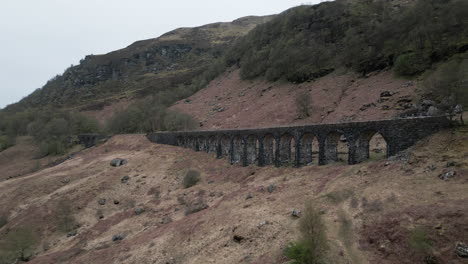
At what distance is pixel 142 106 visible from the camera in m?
73.9

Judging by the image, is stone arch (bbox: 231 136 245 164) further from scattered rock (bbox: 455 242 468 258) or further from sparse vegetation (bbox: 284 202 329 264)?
scattered rock (bbox: 455 242 468 258)

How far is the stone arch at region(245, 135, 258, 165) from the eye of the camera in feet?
120

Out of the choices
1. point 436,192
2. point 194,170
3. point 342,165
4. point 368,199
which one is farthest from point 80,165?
point 436,192

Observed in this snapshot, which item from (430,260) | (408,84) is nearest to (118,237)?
(430,260)

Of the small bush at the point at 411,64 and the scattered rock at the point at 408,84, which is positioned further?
the small bush at the point at 411,64

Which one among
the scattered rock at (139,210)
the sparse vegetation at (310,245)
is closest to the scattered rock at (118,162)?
the scattered rock at (139,210)

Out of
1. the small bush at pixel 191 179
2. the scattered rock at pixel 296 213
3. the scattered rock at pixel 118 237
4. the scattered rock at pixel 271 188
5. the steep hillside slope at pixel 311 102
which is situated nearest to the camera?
the scattered rock at pixel 296 213

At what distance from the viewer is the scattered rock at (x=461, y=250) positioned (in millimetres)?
13027

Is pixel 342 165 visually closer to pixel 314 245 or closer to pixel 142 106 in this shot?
pixel 314 245

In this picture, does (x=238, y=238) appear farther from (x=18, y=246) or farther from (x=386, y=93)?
(x=386, y=93)

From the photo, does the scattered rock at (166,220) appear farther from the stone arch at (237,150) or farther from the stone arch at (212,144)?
the stone arch at (212,144)

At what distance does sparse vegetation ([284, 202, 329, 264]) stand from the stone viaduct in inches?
494

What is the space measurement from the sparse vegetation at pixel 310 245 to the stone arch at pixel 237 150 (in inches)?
927

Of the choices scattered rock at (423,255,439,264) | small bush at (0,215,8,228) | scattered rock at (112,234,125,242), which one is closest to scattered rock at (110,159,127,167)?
small bush at (0,215,8,228)
